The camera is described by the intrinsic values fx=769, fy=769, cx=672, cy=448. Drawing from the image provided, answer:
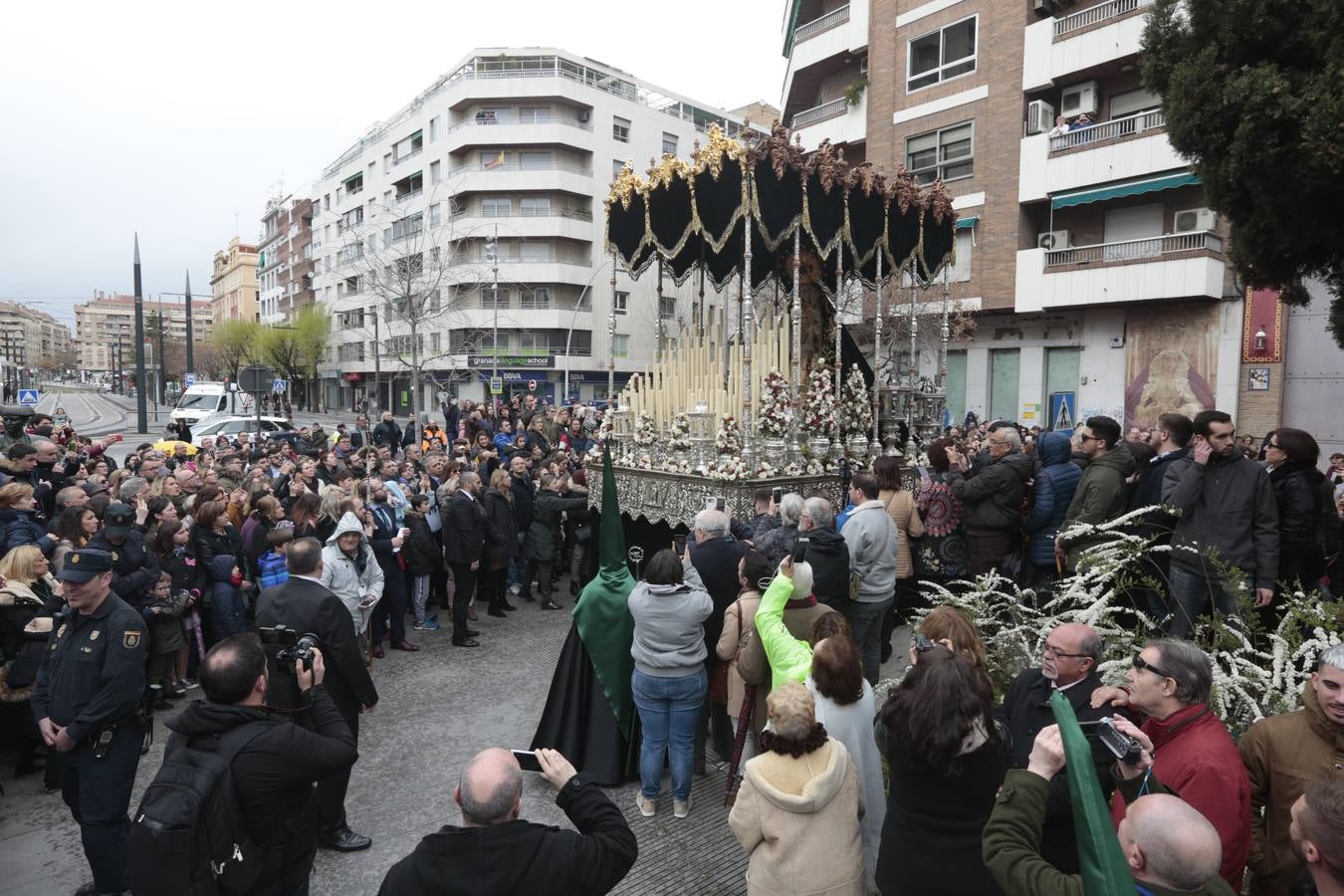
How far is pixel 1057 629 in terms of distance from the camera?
2855mm

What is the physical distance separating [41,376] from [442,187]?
125024 mm

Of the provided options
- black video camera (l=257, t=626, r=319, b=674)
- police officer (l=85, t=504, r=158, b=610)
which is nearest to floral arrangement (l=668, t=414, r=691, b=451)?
police officer (l=85, t=504, r=158, b=610)

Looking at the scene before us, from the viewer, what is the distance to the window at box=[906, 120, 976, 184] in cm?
2164

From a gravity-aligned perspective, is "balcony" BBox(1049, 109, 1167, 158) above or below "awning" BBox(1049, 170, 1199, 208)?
above

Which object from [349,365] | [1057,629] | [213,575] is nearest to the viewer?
[1057,629]

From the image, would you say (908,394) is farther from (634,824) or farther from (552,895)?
(552,895)

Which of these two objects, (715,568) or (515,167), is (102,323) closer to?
(515,167)

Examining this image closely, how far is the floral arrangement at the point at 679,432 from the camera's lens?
30.1 ft

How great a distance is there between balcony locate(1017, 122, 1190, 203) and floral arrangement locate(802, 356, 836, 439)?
43.6 ft

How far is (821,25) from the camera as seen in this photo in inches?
984

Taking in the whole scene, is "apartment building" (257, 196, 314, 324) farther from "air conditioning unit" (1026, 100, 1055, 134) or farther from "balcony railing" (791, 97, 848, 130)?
"air conditioning unit" (1026, 100, 1055, 134)

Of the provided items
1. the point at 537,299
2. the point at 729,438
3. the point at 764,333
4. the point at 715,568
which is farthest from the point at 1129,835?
the point at 537,299

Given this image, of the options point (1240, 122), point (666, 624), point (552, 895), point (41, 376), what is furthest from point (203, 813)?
point (41, 376)

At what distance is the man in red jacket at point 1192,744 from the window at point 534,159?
141 ft
